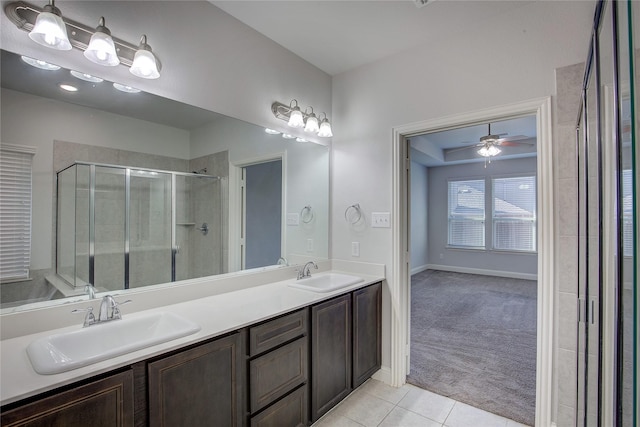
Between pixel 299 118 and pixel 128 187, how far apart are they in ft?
4.37

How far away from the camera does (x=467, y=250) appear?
6996mm

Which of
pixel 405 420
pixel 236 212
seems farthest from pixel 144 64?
pixel 405 420

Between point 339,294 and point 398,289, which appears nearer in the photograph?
point 339,294

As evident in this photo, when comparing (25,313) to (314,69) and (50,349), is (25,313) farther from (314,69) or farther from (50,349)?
(314,69)

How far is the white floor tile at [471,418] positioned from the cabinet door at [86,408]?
192 cm

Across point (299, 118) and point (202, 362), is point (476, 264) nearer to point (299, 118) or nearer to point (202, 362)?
point (299, 118)

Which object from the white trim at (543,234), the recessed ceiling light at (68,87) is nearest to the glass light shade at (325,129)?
the white trim at (543,234)

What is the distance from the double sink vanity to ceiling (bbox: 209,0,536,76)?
1.84 meters

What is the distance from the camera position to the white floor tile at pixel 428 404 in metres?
2.08

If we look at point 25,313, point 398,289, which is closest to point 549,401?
point 398,289

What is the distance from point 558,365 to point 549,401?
9.8 inches

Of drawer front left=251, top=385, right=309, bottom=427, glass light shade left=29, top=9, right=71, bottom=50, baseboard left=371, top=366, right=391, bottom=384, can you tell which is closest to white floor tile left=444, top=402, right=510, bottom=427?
baseboard left=371, top=366, right=391, bottom=384

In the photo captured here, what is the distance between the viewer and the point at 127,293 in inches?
61.3

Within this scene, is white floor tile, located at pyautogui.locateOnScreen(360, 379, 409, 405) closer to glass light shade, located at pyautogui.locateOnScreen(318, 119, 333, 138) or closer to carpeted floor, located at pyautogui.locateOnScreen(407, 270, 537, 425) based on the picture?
carpeted floor, located at pyautogui.locateOnScreen(407, 270, 537, 425)
